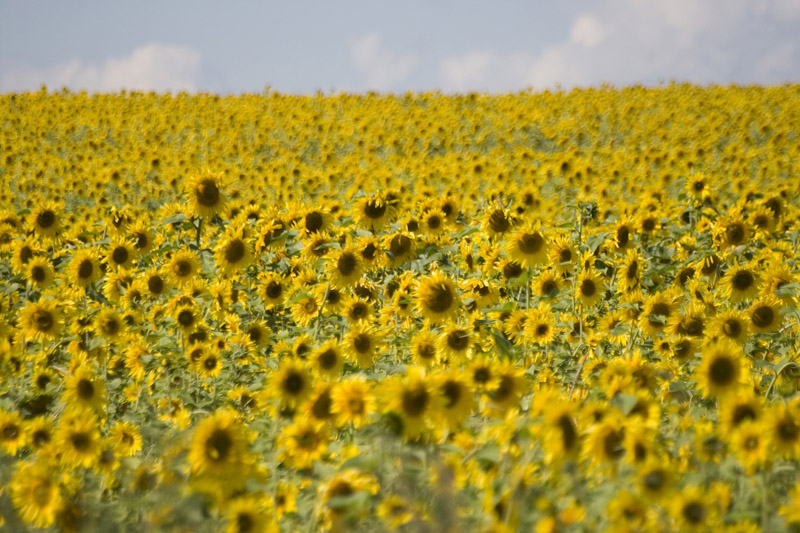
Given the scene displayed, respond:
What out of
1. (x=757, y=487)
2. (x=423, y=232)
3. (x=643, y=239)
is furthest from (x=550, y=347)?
(x=757, y=487)

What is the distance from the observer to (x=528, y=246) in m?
4.34

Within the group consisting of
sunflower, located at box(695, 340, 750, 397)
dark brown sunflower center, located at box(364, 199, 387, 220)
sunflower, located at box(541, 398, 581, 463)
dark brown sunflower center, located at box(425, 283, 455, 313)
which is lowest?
sunflower, located at box(541, 398, 581, 463)

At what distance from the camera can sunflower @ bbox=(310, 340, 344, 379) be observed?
314 centimetres

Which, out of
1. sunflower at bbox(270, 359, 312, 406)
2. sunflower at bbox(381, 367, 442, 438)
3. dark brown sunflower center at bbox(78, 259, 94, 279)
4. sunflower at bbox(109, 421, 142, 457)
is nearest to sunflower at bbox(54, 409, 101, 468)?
sunflower at bbox(109, 421, 142, 457)

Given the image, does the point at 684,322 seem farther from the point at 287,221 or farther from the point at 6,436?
the point at 6,436

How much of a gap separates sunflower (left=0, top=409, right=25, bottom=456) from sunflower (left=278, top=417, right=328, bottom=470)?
3.66ft

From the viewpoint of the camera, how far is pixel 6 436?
2.65 m

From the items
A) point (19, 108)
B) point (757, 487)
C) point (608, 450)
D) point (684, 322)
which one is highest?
point (19, 108)

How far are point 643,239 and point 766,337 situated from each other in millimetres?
2426

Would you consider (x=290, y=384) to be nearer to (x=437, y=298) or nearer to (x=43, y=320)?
(x=437, y=298)

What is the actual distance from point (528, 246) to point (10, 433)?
3.14 m

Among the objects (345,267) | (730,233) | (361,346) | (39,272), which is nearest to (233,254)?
(345,267)

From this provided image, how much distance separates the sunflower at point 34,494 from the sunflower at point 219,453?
0.48m

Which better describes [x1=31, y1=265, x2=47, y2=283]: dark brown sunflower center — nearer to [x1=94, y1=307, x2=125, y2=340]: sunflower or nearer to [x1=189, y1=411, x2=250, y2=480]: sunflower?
[x1=94, y1=307, x2=125, y2=340]: sunflower
